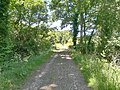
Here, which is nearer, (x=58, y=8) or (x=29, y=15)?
(x=29, y=15)

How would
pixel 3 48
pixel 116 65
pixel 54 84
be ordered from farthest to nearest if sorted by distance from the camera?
pixel 3 48 → pixel 54 84 → pixel 116 65

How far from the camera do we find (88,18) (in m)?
38.7

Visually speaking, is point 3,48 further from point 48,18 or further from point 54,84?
point 48,18

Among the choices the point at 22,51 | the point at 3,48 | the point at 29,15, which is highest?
the point at 29,15

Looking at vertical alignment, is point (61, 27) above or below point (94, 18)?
below

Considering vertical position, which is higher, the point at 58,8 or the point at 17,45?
the point at 58,8

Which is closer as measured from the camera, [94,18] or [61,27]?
[94,18]

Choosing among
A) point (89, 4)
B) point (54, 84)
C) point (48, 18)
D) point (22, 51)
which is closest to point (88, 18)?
point (89, 4)

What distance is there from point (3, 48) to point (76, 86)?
23.1ft

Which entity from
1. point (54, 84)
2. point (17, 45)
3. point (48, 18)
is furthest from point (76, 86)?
point (48, 18)

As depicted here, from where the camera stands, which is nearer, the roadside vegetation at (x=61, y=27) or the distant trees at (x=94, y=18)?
the roadside vegetation at (x=61, y=27)

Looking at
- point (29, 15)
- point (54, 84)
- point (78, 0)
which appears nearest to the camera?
point (54, 84)

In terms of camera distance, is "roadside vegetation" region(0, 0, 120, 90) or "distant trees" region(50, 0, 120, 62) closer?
"roadside vegetation" region(0, 0, 120, 90)

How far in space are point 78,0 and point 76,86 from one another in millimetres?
21286
